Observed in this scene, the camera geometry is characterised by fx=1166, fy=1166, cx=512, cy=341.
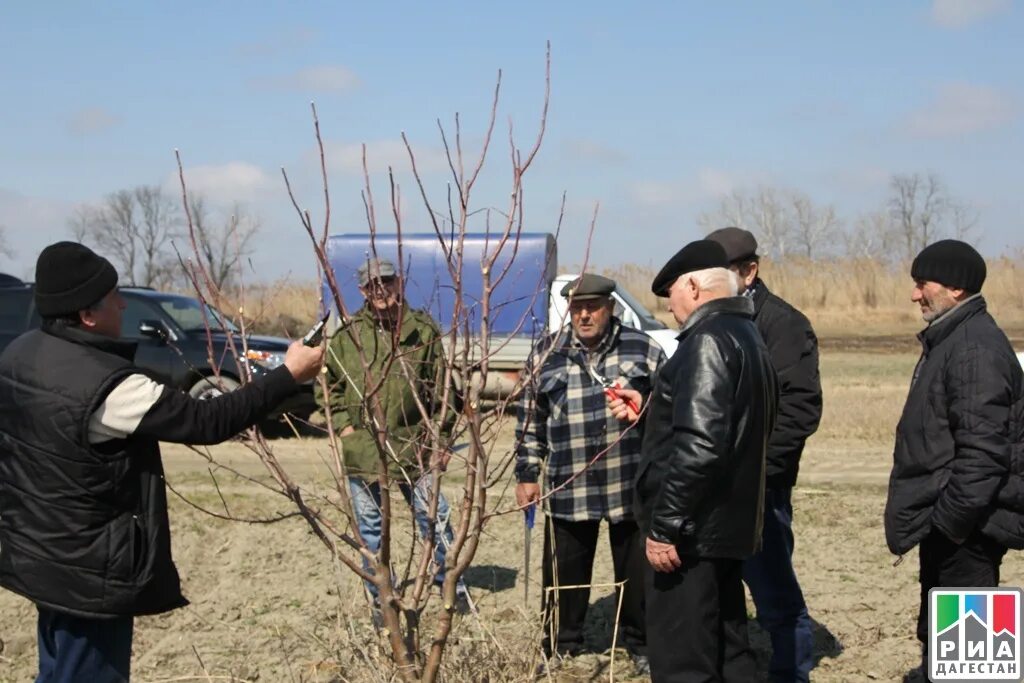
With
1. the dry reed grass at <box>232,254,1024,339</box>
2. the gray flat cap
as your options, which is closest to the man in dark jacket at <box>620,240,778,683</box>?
the gray flat cap

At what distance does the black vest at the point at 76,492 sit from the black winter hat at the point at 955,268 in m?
2.94

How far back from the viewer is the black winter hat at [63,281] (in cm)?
362

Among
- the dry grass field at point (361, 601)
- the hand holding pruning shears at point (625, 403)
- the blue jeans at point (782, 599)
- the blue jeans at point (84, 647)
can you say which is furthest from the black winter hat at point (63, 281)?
the blue jeans at point (782, 599)

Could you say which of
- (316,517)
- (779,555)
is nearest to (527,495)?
(779,555)

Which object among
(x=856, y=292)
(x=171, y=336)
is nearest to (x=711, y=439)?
(x=171, y=336)

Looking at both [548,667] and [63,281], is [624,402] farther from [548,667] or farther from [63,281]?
[63,281]

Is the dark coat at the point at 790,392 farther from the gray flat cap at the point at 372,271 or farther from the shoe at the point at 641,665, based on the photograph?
the gray flat cap at the point at 372,271

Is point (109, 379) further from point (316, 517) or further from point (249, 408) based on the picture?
point (316, 517)

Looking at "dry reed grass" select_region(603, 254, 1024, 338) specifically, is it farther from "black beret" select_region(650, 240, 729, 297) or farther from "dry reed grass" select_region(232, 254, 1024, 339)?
"black beret" select_region(650, 240, 729, 297)

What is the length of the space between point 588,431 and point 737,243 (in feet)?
3.57

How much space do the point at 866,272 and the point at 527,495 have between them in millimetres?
33797

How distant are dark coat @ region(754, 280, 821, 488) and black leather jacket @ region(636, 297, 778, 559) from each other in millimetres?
882

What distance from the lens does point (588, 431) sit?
5363 mm

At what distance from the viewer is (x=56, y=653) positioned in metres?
3.70
